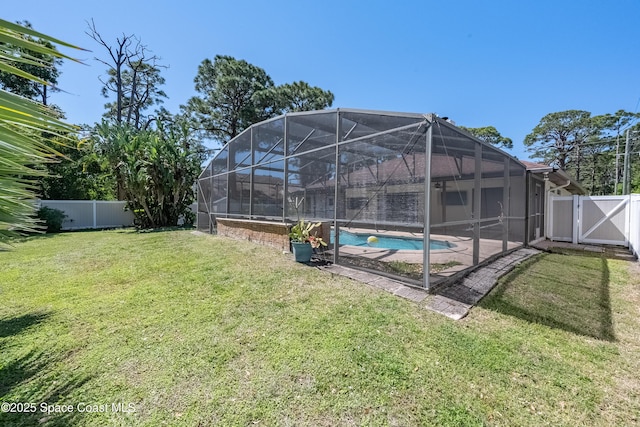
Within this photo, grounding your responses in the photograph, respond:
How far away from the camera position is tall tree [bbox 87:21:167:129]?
19031mm

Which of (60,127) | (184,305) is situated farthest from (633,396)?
(184,305)

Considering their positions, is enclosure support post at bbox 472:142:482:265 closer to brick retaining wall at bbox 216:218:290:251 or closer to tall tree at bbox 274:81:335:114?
brick retaining wall at bbox 216:218:290:251

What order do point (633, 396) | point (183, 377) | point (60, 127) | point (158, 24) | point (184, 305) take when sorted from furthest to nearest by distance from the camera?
point (158, 24)
point (184, 305)
point (183, 377)
point (633, 396)
point (60, 127)

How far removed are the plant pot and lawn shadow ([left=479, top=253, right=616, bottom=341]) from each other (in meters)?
3.21

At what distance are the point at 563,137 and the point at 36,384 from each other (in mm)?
40701

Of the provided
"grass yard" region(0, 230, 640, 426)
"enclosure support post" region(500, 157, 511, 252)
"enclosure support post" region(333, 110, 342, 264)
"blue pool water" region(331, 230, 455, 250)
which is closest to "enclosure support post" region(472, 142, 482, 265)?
"grass yard" region(0, 230, 640, 426)

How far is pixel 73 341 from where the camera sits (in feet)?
9.57

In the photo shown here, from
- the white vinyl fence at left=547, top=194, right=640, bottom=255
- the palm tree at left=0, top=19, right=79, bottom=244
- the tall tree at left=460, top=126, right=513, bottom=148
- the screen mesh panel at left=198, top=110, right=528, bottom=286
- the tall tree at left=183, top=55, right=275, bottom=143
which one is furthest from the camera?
the tall tree at left=460, top=126, right=513, bottom=148

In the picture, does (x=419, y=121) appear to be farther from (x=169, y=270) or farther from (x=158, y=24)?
(x=158, y=24)

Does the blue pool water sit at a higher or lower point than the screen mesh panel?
lower

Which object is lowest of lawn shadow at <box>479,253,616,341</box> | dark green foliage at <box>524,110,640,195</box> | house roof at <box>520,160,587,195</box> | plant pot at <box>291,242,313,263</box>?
lawn shadow at <box>479,253,616,341</box>

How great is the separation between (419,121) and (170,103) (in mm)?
24475

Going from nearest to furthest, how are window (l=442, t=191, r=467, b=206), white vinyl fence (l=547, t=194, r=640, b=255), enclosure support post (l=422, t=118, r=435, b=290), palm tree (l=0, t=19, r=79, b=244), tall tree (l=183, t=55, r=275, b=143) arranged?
palm tree (l=0, t=19, r=79, b=244)
enclosure support post (l=422, t=118, r=435, b=290)
window (l=442, t=191, r=467, b=206)
white vinyl fence (l=547, t=194, r=640, b=255)
tall tree (l=183, t=55, r=275, b=143)

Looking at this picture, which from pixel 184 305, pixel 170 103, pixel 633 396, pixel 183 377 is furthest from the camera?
pixel 170 103
